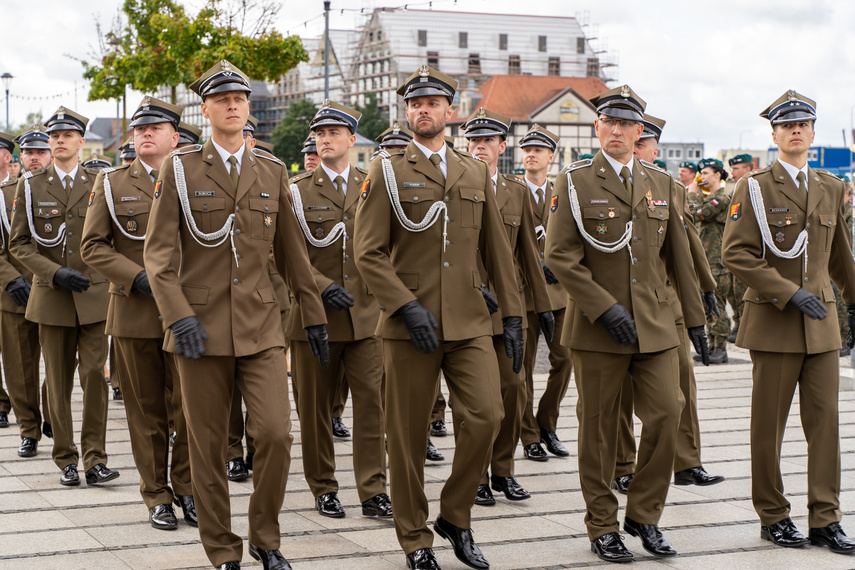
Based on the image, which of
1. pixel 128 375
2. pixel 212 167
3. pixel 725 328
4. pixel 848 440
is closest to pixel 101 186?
pixel 128 375

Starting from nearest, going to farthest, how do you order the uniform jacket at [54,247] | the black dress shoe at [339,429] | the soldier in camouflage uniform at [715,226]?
the uniform jacket at [54,247], the black dress shoe at [339,429], the soldier in camouflage uniform at [715,226]

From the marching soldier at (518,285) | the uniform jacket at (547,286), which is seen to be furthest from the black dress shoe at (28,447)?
the uniform jacket at (547,286)

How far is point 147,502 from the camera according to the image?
264 inches

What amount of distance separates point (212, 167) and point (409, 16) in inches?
4793

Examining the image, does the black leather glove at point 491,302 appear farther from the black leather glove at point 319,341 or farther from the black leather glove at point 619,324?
the black leather glove at point 319,341

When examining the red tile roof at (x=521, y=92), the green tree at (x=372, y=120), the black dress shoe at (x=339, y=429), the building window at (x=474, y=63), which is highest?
the building window at (x=474, y=63)

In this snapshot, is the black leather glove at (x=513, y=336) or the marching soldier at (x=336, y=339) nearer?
the black leather glove at (x=513, y=336)

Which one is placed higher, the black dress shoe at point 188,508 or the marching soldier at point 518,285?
the marching soldier at point 518,285

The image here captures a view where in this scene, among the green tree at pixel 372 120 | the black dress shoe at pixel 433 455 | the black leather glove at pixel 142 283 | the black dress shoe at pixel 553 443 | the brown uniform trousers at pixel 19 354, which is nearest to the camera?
the black leather glove at pixel 142 283

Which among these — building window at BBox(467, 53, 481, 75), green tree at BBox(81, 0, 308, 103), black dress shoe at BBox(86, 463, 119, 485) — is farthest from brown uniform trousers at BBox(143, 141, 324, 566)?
building window at BBox(467, 53, 481, 75)

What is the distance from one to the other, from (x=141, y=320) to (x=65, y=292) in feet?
5.36

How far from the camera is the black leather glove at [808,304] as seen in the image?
242 inches

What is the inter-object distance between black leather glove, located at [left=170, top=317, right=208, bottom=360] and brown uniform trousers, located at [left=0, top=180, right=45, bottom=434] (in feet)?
14.0

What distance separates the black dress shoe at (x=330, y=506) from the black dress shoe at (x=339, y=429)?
8.85 feet
